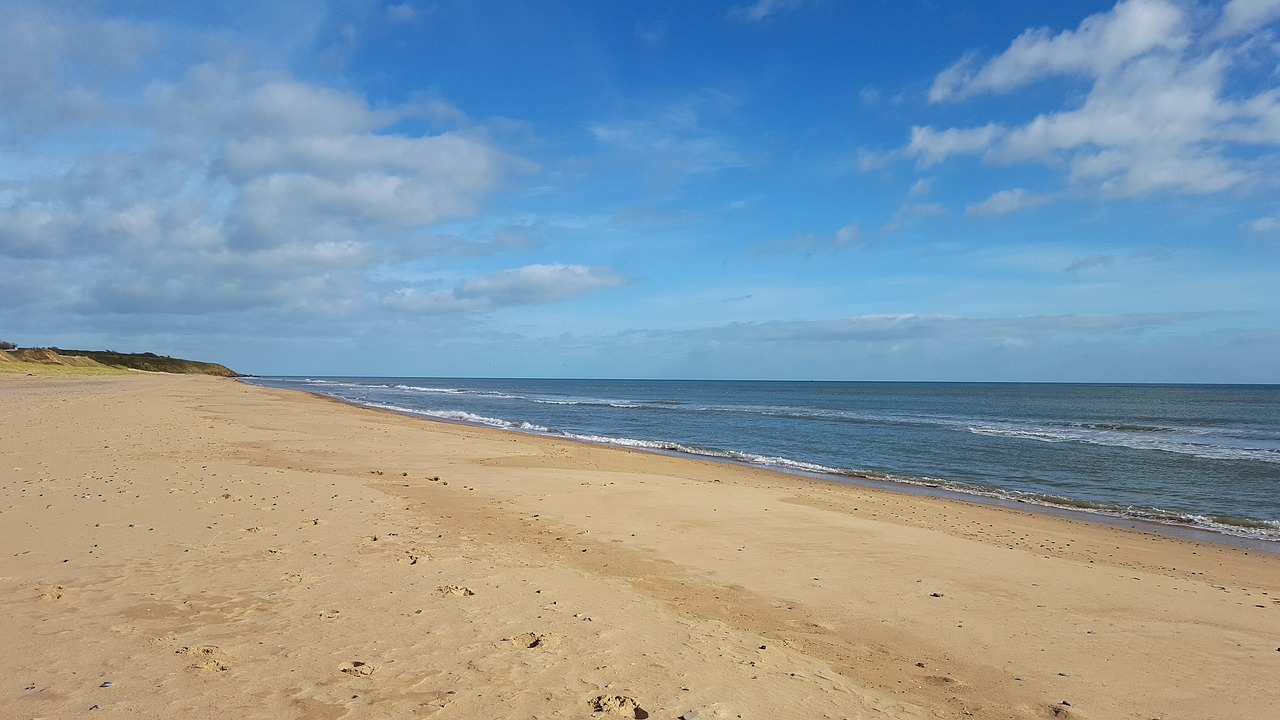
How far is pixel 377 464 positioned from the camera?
53.1 ft

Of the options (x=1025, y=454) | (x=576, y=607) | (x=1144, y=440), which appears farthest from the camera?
(x=1144, y=440)

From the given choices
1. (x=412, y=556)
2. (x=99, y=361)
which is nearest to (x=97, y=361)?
(x=99, y=361)

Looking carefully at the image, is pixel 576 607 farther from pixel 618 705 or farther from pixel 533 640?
pixel 618 705

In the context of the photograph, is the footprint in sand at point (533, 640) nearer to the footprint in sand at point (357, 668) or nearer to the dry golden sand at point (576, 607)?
the dry golden sand at point (576, 607)

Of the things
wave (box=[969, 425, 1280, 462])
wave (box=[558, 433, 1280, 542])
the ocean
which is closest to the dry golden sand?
wave (box=[558, 433, 1280, 542])

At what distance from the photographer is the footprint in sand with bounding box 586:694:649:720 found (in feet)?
14.3

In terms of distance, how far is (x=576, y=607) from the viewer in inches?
251

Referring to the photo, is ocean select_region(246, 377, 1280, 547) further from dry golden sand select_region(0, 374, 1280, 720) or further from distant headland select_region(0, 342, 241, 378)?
distant headland select_region(0, 342, 241, 378)

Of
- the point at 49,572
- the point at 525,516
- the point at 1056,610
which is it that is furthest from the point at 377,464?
the point at 1056,610

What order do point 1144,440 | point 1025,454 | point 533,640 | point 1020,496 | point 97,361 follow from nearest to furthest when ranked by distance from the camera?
1. point 533,640
2. point 1020,496
3. point 1025,454
4. point 1144,440
5. point 97,361

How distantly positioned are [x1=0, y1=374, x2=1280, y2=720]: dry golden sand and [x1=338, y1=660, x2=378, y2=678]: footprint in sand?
0.02 metres

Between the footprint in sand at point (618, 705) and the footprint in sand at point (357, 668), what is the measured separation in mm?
1629

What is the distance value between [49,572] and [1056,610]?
34.4ft

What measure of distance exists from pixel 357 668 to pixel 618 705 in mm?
1929
